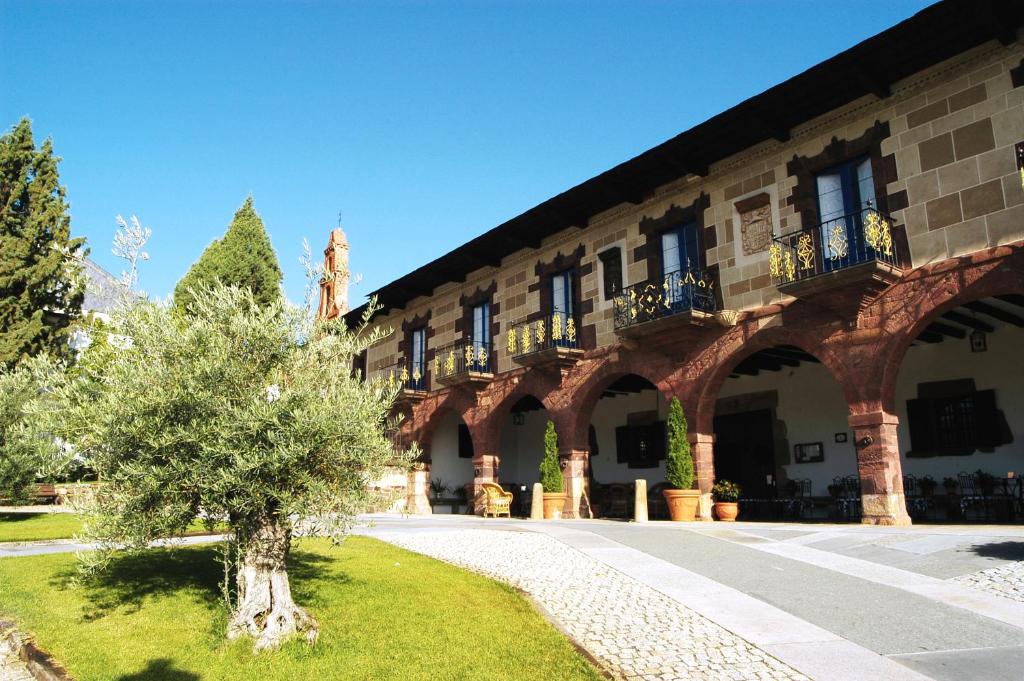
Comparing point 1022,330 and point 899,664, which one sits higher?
point 1022,330

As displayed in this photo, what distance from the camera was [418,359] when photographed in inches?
965

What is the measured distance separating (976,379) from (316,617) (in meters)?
13.7

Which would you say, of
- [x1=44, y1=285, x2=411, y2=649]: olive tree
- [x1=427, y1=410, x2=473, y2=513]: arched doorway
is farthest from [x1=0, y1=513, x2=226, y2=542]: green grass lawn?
[x1=427, y1=410, x2=473, y2=513]: arched doorway

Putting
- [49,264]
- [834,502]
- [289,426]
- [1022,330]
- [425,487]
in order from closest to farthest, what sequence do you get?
1. [289,426]
2. [1022,330]
3. [834,502]
4. [49,264]
5. [425,487]

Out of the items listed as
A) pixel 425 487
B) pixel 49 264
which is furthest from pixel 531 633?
pixel 49 264

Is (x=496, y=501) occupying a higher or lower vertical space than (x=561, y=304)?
lower

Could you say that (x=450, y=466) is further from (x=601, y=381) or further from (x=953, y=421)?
(x=953, y=421)

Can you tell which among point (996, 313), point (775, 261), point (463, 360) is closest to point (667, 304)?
point (775, 261)

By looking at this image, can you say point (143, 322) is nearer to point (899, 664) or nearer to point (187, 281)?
point (899, 664)

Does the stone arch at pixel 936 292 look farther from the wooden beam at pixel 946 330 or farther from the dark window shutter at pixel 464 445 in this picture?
the dark window shutter at pixel 464 445

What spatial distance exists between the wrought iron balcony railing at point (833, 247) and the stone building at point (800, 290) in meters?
0.05

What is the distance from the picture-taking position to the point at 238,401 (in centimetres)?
593

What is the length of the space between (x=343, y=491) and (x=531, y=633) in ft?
6.68

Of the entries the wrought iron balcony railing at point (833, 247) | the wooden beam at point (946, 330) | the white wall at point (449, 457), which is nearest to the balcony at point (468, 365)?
the white wall at point (449, 457)
